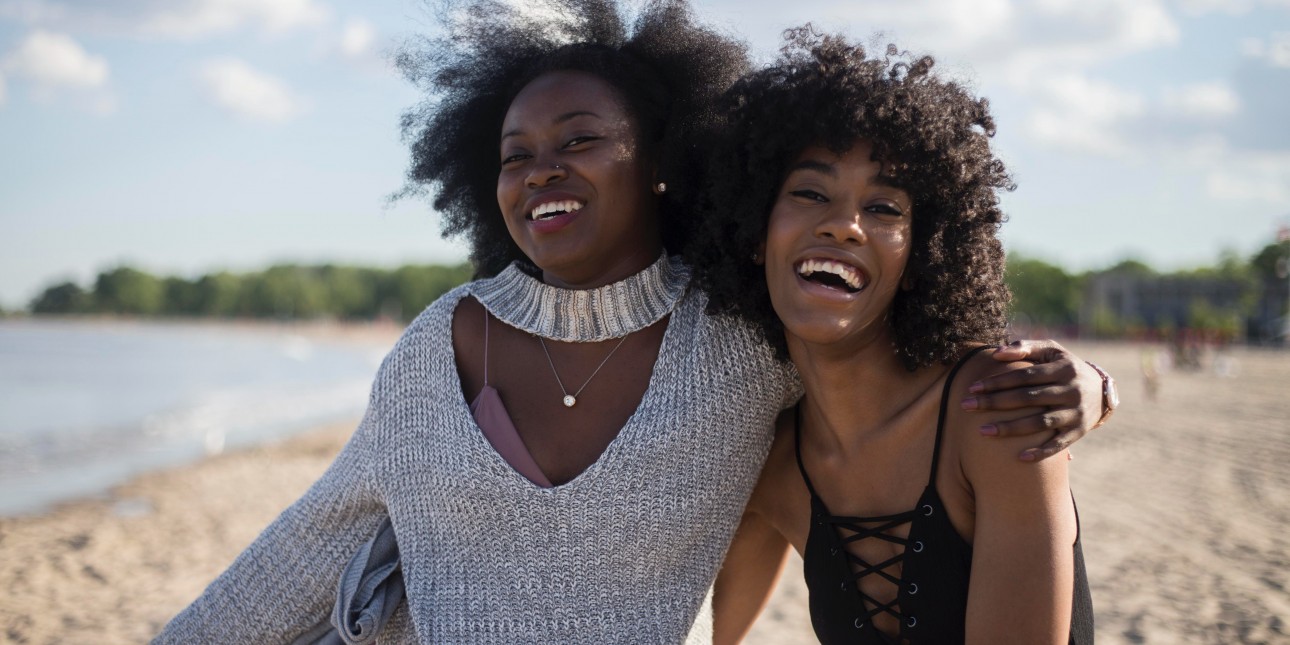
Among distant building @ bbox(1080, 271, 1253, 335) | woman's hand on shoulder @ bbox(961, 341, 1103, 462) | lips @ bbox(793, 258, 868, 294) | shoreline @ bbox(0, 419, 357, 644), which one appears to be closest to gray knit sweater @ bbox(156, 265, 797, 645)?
lips @ bbox(793, 258, 868, 294)

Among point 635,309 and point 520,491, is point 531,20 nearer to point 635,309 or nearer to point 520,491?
point 635,309

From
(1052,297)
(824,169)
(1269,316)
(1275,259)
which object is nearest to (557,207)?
(824,169)

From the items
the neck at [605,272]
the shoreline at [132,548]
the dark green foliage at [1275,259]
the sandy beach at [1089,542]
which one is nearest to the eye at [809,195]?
the neck at [605,272]

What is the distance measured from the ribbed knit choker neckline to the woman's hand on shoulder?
0.93 metres

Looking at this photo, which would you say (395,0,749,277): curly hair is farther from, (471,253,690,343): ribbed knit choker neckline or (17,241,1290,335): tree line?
(17,241,1290,335): tree line

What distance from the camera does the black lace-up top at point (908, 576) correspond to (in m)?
2.32

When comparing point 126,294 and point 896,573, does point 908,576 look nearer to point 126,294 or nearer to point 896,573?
point 896,573

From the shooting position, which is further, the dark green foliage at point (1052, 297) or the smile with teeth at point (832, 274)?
the dark green foliage at point (1052, 297)

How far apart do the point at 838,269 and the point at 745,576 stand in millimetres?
1216

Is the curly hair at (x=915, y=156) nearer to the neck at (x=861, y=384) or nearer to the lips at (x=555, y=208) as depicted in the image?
the neck at (x=861, y=384)

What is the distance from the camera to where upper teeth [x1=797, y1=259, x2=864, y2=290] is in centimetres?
233

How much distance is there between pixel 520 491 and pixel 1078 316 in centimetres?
8360

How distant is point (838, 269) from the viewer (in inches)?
91.7

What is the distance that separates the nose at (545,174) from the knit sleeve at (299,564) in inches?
28.7
